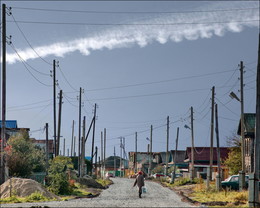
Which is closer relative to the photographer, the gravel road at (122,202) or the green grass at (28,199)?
Answer: the gravel road at (122,202)

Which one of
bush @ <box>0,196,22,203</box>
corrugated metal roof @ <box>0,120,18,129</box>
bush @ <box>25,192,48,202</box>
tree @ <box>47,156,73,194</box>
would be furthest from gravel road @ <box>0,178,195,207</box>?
corrugated metal roof @ <box>0,120,18,129</box>

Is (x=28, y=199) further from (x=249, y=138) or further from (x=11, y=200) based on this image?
(x=249, y=138)

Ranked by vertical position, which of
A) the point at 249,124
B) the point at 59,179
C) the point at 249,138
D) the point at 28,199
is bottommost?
the point at 28,199

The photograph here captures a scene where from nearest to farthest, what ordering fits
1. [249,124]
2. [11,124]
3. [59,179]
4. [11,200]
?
[11,200] < [59,179] < [249,124] < [11,124]

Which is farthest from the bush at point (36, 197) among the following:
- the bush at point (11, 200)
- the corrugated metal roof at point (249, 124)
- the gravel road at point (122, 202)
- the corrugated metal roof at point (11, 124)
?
the corrugated metal roof at point (11, 124)

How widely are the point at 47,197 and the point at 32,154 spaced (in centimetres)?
1796

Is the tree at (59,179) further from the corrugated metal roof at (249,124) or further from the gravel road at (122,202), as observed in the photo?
the corrugated metal roof at (249,124)

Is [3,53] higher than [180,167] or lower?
higher

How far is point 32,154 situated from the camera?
46781mm

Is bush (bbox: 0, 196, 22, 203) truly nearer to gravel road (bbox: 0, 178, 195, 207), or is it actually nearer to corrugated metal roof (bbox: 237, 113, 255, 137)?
gravel road (bbox: 0, 178, 195, 207)

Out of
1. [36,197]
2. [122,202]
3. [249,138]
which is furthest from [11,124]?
[122,202]

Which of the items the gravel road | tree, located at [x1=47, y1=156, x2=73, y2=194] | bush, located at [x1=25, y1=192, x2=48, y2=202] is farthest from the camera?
tree, located at [x1=47, y1=156, x2=73, y2=194]

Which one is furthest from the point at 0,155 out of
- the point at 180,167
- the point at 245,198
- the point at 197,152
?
the point at 180,167

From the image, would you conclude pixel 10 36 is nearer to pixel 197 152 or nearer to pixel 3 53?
pixel 3 53
